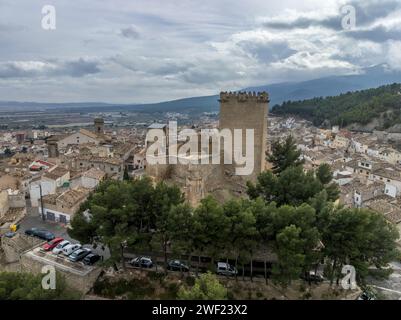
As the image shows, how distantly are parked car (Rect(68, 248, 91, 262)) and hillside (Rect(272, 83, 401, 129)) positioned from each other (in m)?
80.0

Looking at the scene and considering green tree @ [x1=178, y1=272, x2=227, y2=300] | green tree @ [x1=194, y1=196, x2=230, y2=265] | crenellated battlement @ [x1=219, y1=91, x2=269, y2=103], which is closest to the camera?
green tree @ [x1=178, y1=272, x2=227, y2=300]

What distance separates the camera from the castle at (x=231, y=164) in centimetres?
2212

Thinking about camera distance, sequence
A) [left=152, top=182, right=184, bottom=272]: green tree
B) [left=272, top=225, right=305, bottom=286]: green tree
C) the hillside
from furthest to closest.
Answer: the hillside → [left=152, top=182, right=184, bottom=272]: green tree → [left=272, top=225, right=305, bottom=286]: green tree

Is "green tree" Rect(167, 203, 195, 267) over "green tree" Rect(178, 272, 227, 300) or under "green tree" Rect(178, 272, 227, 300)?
over

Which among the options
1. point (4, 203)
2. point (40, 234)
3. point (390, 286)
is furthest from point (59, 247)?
point (390, 286)

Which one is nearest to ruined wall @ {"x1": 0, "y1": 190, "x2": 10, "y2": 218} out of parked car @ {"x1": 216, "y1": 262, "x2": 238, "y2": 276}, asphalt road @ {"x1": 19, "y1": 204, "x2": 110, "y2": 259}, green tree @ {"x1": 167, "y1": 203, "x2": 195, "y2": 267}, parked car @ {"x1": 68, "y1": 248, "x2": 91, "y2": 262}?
asphalt road @ {"x1": 19, "y1": 204, "x2": 110, "y2": 259}

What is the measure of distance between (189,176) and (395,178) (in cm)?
2650

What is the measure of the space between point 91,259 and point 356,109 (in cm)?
9034

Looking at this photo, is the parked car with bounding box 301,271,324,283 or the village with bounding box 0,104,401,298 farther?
the village with bounding box 0,104,401,298

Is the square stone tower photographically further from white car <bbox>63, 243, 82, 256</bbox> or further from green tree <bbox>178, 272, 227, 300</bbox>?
green tree <bbox>178, 272, 227, 300</bbox>

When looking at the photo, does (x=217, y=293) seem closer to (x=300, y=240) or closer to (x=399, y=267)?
(x=300, y=240)

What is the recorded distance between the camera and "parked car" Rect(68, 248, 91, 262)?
18.0m

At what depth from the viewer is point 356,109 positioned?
3644 inches

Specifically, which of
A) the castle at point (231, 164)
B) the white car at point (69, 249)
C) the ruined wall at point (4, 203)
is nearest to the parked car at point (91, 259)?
the white car at point (69, 249)
